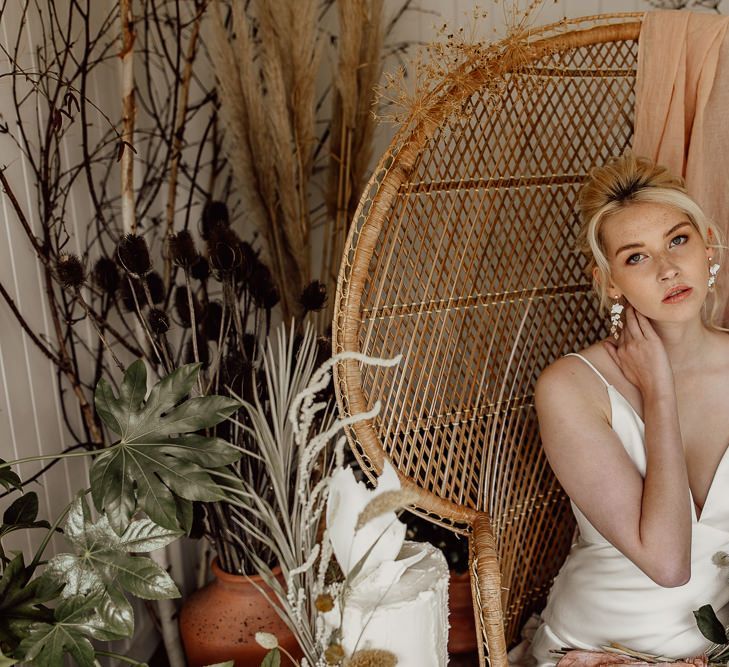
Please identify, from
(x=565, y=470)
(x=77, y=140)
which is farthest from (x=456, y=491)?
(x=77, y=140)

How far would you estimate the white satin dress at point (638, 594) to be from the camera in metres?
1.37

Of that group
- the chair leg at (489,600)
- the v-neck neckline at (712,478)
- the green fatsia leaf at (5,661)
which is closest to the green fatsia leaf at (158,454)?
the green fatsia leaf at (5,661)

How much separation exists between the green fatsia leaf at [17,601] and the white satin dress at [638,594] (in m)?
0.91

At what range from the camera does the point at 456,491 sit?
1.63 meters

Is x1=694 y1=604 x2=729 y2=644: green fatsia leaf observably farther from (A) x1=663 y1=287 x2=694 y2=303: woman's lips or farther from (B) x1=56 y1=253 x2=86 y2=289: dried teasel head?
(B) x1=56 y1=253 x2=86 y2=289: dried teasel head

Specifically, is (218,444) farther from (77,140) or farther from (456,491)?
(77,140)

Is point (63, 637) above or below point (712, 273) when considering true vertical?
below

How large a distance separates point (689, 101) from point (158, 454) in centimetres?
119

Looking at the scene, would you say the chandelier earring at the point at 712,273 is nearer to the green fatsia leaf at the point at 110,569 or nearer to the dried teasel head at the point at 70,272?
the green fatsia leaf at the point at 110,569

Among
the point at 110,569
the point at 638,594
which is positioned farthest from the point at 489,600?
the point at 110,569

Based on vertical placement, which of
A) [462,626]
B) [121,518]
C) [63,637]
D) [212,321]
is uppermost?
[212,321]

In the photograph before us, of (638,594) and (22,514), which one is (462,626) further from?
(22,514)

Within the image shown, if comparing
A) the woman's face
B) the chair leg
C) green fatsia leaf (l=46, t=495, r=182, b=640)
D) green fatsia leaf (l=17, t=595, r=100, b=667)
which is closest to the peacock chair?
the chair leg

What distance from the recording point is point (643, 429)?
1399 millimetres
